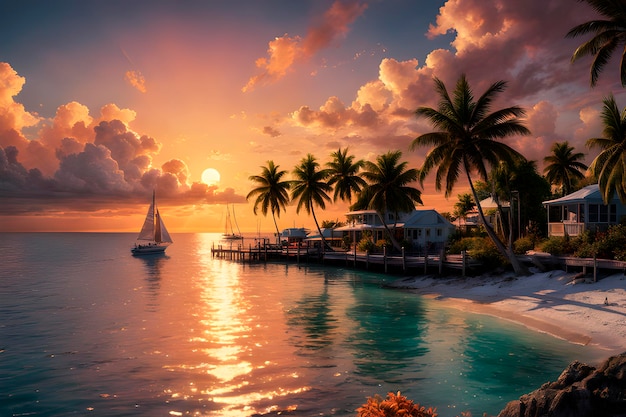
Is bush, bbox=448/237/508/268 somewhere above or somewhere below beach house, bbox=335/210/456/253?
below

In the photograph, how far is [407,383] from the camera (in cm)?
1417

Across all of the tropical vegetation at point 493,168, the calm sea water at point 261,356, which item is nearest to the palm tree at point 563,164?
the tropical vegetation at point 493,168

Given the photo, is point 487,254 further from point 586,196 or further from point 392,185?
point 392,185

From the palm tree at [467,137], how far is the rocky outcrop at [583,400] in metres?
23.2

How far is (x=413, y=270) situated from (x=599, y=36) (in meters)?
25.4

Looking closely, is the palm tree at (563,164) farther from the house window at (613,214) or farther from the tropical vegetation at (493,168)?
the house window at (613,214)

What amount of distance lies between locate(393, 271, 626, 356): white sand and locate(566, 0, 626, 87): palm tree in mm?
11043

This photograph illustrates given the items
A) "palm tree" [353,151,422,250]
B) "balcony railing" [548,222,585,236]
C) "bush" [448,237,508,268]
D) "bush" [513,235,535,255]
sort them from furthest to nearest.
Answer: "palm tree" [353,151,422,250] < "bush" [513,235,535,255] < "bush" [448,237,508,268] < "balcony railing" [548,222,585,236]

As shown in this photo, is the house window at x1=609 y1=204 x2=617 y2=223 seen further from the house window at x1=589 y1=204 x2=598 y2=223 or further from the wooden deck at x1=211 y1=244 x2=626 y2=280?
the wooden deck at x1=211 y1=244 x2=626 y2=280

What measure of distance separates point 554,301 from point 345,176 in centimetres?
3654

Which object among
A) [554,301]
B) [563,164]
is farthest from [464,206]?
[554,301]

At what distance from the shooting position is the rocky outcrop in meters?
8.08

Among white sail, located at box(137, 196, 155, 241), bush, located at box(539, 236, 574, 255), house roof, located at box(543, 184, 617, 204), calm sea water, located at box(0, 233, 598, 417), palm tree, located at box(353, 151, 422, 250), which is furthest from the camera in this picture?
white sail, located at box(137, 196, 155, 241)

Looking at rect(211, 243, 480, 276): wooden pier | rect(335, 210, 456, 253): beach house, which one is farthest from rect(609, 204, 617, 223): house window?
rect(335, 210, 456, 253): beach house
